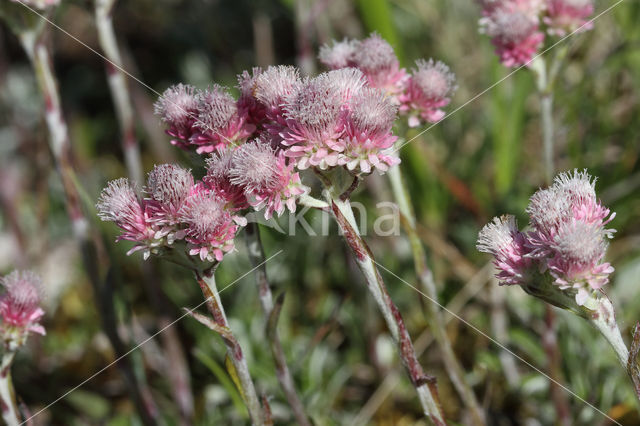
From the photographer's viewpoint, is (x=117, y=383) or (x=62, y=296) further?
(x=62, y=296)

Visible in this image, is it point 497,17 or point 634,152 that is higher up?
point 634,152

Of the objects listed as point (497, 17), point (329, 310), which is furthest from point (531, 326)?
point (497, 17)

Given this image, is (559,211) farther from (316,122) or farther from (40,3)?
(40,3)

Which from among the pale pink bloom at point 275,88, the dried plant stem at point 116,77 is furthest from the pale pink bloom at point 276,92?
the dried plant stem at point 116,77

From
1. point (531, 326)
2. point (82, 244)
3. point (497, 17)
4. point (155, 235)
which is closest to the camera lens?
point (155, 235)

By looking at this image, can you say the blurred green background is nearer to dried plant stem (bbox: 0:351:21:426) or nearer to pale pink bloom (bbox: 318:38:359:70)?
pale pink bloom (bbox: 318:38:359:70)

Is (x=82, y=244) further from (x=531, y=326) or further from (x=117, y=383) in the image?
(x=531, y=326)

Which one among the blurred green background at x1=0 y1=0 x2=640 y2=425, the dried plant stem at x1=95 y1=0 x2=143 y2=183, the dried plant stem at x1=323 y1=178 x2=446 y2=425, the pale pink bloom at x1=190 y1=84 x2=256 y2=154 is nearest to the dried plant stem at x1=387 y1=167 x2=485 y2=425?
the blurred green background at x1=0 y1=0 x2=640 y2=425
